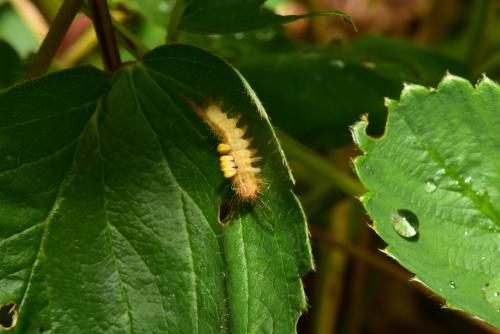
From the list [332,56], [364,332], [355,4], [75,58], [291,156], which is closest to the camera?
[291,156]

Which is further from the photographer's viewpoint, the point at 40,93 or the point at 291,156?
the point at 291,156

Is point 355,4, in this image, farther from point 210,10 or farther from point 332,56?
point 210,10

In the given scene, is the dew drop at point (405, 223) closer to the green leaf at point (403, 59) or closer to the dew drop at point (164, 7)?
the green leaf at point (403, 59)

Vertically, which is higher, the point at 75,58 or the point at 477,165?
the point at 75,58

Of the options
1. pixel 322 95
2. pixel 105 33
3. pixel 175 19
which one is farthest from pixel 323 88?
pixel 105 33

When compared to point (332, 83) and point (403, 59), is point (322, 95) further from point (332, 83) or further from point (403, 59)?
point (403, 59)

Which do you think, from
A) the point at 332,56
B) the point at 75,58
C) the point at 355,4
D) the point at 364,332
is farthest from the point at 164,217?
the point at 355,4

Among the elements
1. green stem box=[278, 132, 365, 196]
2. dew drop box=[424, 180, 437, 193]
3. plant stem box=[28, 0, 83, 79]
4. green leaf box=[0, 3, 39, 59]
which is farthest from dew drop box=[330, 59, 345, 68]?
green leaf box=[0, 3, 39, 59]

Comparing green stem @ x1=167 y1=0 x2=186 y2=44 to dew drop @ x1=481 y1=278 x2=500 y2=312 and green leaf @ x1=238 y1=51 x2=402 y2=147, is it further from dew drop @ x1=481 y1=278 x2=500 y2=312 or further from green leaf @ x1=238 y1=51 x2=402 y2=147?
dew drop @ x1=481 y1=278 x2=500 y2=312

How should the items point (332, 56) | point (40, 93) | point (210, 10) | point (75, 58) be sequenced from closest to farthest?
1. point (40, 93)
2. point (210, 10)
3. point (332, 56)
4. point (75, 58)
